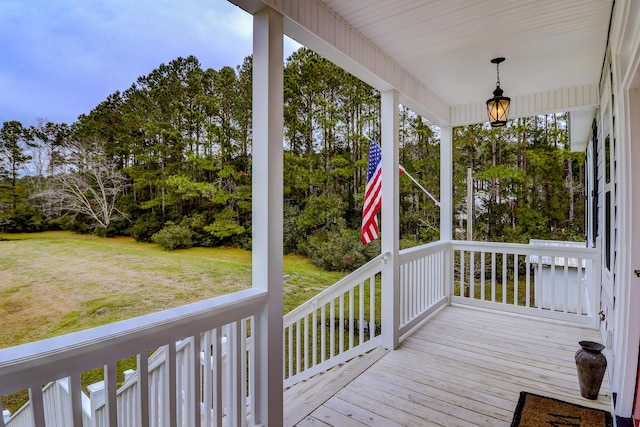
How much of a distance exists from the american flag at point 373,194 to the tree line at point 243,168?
1.56 meters

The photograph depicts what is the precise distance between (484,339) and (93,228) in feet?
12.5

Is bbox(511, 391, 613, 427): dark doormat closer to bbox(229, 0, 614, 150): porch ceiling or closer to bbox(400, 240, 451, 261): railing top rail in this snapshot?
bbox(400, 240, 451, 261): railing top rail

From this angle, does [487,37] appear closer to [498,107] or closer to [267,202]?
[498,107]

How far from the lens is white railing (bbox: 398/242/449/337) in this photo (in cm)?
377

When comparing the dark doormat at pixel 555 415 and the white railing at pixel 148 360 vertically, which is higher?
the white railing at pixel 148 360

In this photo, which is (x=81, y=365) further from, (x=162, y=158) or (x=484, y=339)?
(x=484, y=339)

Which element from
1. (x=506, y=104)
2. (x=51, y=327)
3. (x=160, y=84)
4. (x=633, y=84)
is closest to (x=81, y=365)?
(x=51, y=327)

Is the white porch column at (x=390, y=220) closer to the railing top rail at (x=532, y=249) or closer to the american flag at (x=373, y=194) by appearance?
the american flag at (x=373, y=194)

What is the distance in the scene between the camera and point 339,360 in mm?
3582

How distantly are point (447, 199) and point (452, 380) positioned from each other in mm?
2702

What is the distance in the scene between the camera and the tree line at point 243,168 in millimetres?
1973

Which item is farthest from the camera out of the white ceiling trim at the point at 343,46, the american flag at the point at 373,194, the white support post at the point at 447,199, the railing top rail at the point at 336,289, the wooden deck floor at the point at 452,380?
the white support post at the point at 447,199

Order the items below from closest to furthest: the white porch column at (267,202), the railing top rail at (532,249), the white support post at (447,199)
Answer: the white porch column at (267,202) < the railing top rail at (532,249) < the white support post at (447,199)

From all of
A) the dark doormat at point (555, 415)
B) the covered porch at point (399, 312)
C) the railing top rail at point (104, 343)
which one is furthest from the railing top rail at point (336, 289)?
the dark doormat at point (555, 415)
